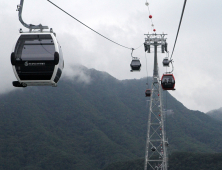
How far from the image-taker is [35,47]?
33.8 feet

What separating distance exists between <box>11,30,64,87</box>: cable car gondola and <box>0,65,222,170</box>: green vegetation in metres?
124

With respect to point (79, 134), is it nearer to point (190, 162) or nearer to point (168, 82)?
point (190, 162)

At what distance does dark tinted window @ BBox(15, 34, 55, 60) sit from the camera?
1009cm

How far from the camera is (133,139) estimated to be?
167 metres

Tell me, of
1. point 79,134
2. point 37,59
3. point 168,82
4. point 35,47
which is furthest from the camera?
point 79,134

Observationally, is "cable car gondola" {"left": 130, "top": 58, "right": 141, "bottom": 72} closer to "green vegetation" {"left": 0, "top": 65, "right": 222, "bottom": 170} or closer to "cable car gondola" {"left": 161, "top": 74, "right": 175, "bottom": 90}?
"cable car gondola" {"left": 161, "top": 74, "right": 175, "bottom": 90}

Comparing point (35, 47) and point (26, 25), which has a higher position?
point (26, 25)

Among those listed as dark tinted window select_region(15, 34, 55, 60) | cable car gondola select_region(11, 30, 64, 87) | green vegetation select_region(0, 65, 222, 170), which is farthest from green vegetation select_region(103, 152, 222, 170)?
dark tinted window select_region(15, 34, 55, 60)

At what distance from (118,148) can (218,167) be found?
69.4 meters

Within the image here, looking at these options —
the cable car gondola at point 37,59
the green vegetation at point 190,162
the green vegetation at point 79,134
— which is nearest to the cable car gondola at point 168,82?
the cable car gondola at point 37,59

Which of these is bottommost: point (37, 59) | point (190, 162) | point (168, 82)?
point (190, 162)

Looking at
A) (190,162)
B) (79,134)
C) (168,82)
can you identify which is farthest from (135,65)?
(79,134)

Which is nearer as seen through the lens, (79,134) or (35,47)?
(35,47)

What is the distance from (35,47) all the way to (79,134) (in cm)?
17007
